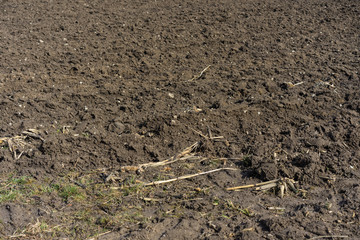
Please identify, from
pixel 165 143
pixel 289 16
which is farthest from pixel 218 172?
pixel 289 16

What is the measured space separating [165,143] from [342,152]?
1742 mm

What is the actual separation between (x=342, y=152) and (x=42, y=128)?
10.3 feet

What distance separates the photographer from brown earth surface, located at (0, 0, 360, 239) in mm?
3461

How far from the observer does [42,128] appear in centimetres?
476

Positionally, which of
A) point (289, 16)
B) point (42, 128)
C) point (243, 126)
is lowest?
point (42, 128)

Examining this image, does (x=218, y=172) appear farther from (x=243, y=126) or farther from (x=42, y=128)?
(x=42, y=128)

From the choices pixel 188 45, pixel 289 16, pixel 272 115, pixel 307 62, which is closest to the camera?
pixel 272 115

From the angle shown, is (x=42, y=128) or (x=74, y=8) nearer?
(x=42, y=128)

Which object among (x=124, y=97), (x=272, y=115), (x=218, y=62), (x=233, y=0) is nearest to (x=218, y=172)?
(x=272, y=115)

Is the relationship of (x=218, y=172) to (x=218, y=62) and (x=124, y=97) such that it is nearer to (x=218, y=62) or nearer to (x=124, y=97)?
(x=124, y=97)

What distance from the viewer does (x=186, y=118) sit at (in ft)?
15.6

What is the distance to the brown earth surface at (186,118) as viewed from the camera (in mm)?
3461

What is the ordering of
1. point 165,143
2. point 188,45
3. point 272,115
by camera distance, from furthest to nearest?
point 188,45
point 272,115
point 165,143

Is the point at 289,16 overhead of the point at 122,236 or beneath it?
overhead
